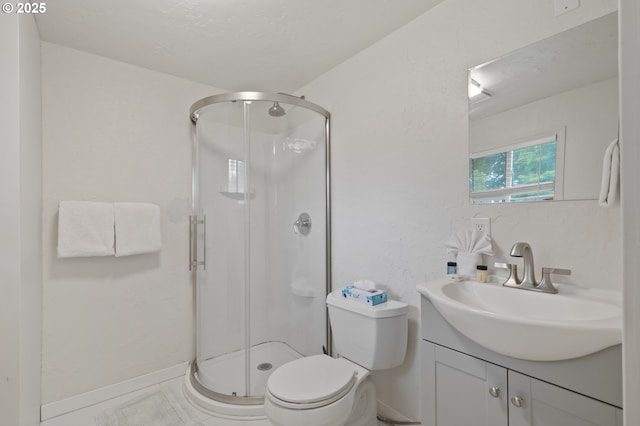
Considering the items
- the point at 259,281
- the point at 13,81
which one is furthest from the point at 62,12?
the point at 259,281

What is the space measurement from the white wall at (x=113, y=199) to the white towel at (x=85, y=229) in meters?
0.12

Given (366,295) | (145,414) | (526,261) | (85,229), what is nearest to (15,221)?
(85,229)

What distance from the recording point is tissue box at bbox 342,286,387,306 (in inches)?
58.1

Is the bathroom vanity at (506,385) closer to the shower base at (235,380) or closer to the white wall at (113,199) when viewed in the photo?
the shower base at (235,380)

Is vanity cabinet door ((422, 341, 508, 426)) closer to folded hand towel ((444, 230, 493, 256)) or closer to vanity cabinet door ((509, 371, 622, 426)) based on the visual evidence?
vanity cabinet door ((509, 371, 622, 426))

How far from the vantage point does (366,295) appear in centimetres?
150

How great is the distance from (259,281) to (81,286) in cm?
109

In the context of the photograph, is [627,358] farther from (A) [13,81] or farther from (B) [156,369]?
(B) [156,369]

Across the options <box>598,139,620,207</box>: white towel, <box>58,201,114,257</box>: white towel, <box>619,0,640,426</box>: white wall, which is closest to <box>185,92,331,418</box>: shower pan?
<box>58,201,114,257</box>: white towel

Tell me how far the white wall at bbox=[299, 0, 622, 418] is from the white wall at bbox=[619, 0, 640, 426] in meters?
0.74

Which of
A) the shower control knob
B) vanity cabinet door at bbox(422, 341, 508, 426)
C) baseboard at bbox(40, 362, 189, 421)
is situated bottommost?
baseboard at bbox(40, 362, 189, 421)

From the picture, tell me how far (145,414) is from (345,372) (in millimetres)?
1283

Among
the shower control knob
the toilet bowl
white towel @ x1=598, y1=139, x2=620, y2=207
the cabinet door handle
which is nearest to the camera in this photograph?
the cabinet door handle

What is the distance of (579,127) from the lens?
1.06 metres
